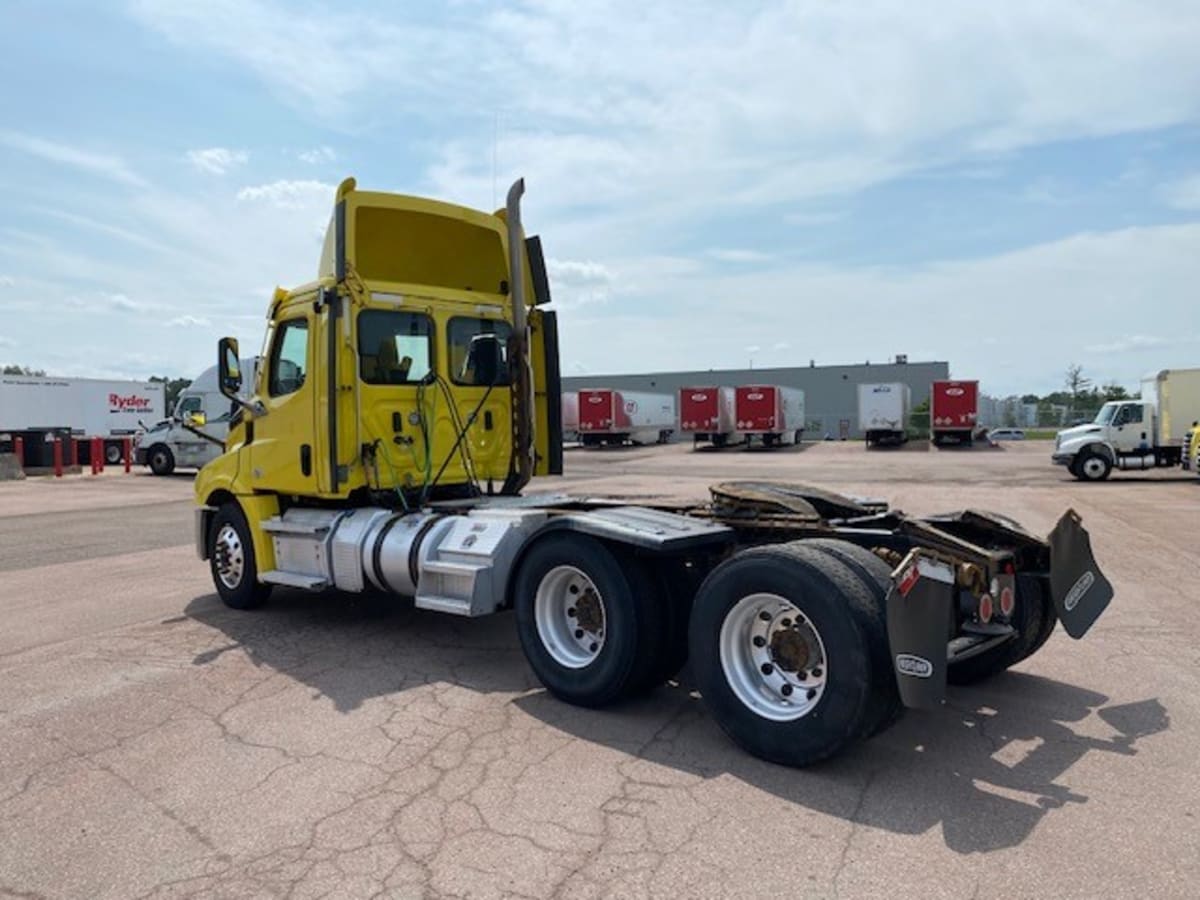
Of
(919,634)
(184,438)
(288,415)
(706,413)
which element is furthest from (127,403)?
(919,634)

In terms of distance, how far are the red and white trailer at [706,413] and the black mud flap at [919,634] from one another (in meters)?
42.7

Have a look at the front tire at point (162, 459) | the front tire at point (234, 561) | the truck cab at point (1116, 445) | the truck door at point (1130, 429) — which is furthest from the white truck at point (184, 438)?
the truck door at point (1130, 429)

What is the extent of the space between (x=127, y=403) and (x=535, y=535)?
142ft

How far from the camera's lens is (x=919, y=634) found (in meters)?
3.83

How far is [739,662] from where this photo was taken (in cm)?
445

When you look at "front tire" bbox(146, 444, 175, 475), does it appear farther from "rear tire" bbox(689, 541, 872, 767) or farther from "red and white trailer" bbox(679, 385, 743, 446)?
"rear tire" bbox(689, 541, 872, 767)

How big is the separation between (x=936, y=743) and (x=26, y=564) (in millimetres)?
10658

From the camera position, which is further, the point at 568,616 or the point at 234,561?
the point at 234,561

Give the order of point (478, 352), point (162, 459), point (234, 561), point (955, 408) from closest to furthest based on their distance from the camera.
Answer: point (478, 352) → point (234, 561) → point (162, 459) → point (955, 408)

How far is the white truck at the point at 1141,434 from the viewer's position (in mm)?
24906

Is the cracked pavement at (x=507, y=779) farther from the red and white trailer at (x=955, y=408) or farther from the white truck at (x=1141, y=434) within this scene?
the red and white trailer at (x=955, y=408)

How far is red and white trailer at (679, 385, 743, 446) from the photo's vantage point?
46469mm

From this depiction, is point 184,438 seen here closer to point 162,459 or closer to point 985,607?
point 162,459

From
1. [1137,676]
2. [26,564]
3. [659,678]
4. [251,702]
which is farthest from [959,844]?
[26,564]
